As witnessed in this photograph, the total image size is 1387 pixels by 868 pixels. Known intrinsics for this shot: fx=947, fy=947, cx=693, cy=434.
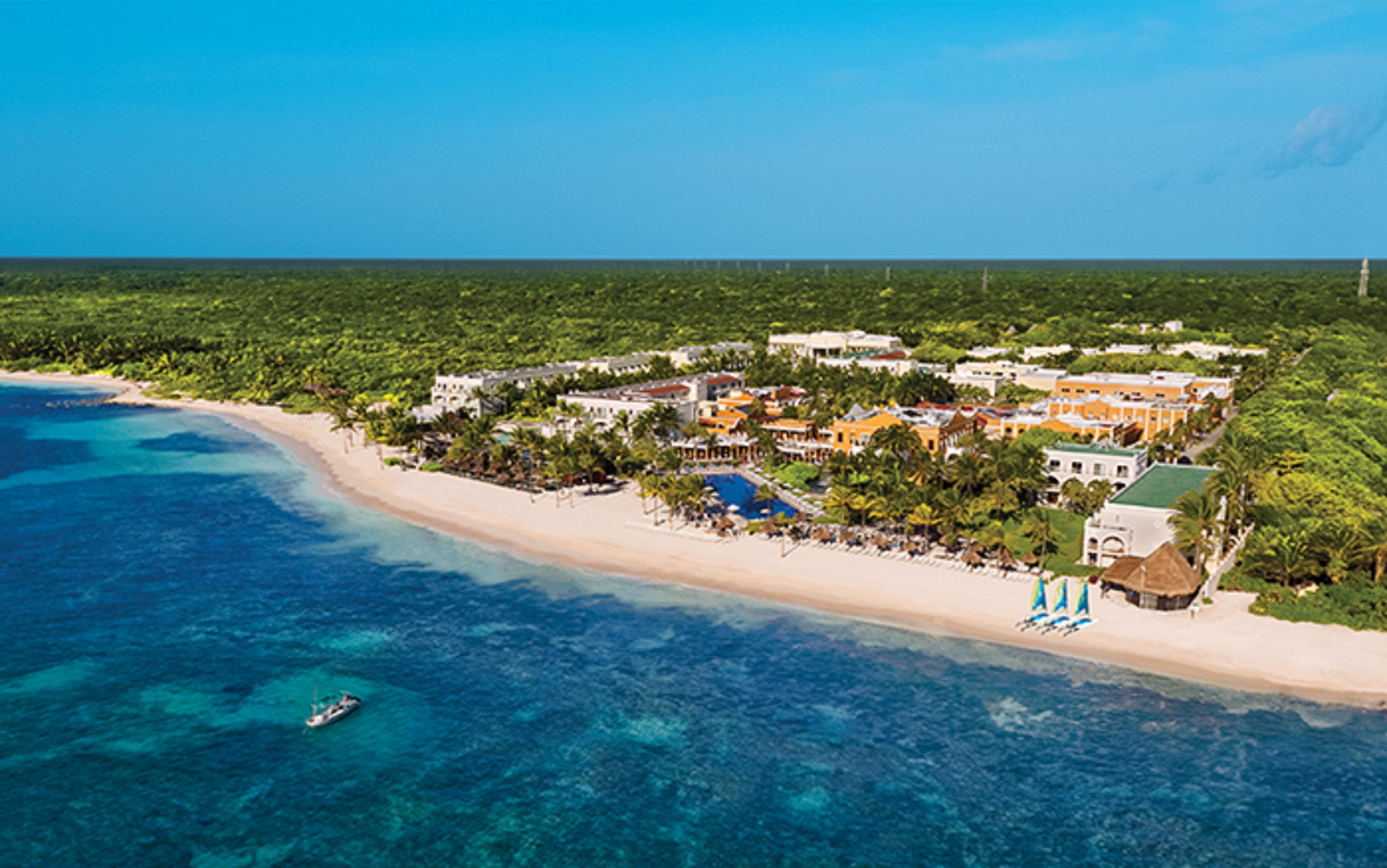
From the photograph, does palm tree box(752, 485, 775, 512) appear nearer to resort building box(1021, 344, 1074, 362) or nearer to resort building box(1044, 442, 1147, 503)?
resort building box(1044, 442, 1147, 503)

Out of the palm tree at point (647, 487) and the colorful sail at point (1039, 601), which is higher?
the palm tree at point (647, 487)

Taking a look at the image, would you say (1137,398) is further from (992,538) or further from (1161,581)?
(1161,581)

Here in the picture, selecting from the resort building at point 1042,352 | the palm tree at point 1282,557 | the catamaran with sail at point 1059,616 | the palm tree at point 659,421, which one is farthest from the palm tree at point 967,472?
the resort building at point 1042,352

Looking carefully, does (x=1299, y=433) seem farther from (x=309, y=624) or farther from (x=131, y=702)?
(x=131, y=702)

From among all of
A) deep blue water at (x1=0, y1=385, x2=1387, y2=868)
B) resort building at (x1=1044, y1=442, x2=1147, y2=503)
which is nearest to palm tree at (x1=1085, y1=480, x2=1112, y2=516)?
resort building at (x1=1044, y1=442, x2=1147, y2=503)

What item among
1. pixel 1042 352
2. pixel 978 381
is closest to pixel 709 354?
pixel 978 381

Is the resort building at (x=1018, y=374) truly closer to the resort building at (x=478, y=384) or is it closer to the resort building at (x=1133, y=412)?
the resort building at (x=1133, y=412)

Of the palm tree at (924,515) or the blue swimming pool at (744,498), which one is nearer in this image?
the palm tree at (924,515)
